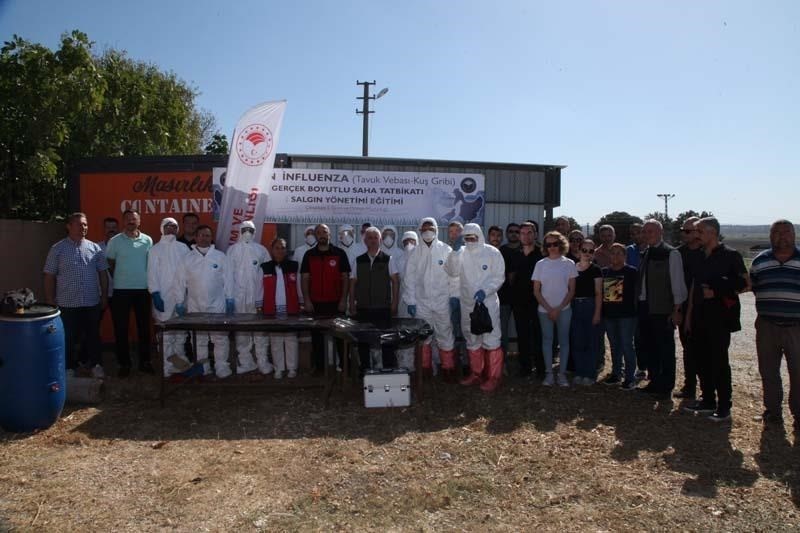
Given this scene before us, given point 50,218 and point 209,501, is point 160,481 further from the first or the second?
point 50,218

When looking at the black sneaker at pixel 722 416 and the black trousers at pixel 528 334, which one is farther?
the black trousers at pixel 528 334

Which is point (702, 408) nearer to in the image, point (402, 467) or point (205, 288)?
point (402, 467)

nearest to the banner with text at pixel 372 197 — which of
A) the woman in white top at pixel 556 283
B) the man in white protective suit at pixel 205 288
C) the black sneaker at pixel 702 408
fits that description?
the man in white protective suit at pixel 205 288

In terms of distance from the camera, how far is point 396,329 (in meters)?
5.17

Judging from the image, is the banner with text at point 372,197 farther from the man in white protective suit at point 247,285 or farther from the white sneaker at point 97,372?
the white sneaker at point 97,372

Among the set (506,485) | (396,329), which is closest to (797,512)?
(506,485)

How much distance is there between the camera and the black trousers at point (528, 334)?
6.28 metres

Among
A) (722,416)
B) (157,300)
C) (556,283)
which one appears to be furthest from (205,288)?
(722,416)

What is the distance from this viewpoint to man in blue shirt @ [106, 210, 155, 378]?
623 cm

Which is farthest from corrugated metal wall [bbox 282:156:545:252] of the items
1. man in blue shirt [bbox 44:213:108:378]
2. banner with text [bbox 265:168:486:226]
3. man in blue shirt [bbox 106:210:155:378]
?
man in blue shirt [bbox 44:213:108:378]

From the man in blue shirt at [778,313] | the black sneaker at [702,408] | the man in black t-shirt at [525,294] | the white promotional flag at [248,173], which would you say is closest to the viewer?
the man in blue shirt at [778,313]

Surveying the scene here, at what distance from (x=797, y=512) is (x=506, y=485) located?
1.70 meters

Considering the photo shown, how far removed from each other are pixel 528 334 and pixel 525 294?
49 centimetres

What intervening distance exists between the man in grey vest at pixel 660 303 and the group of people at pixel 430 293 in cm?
1
